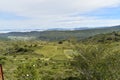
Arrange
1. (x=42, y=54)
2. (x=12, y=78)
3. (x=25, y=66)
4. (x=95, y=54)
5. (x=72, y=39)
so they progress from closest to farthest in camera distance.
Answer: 1. (x=95, y=54)
2. (x=72, y=39)
3. (x=25, y=66)
4. (x=12, y=78)
5. (x=42, y=54)

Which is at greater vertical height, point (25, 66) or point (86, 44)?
point (86, 44)

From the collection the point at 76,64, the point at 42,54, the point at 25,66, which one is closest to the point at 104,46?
the point at 76,64

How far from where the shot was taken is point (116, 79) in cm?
3909

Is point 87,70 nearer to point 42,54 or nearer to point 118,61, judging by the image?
point 118,61

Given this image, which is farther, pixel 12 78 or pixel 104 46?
pixel 12 78

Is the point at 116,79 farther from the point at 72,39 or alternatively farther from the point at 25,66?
the point at 25,66

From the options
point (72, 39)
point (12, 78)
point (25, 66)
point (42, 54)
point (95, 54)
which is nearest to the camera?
point (95, 54)

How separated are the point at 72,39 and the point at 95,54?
433 cm

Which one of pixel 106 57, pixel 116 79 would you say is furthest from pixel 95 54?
pixel 116 79

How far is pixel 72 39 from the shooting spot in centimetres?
4156

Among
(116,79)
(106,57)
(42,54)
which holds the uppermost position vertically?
(106,57)

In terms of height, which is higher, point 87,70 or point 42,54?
point 87,70

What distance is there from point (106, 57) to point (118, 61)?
65.9 inches

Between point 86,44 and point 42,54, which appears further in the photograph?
point 42,54
